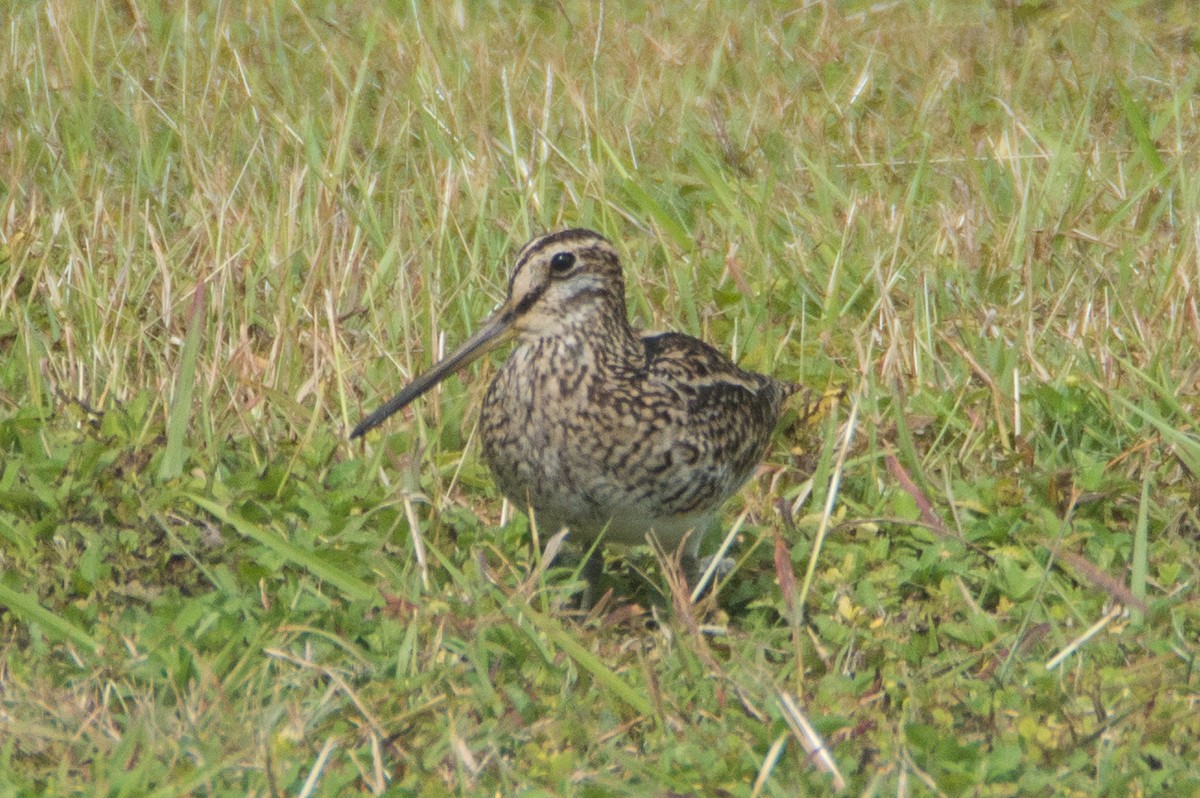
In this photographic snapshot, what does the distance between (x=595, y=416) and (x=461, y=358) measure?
0.39 metres

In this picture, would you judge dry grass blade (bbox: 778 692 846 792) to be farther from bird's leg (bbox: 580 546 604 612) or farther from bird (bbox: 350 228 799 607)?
bird's leg (bbox: 580 546 604 612)

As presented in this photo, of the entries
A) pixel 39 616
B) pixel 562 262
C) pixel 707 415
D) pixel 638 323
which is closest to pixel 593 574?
pixel 707 415

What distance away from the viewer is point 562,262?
4.39 metres

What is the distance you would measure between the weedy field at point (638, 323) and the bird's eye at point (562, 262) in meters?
0.60

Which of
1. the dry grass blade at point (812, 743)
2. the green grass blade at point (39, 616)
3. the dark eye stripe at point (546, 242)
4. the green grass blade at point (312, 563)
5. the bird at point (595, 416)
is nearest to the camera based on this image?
the dry grass blade at point (812, 743)

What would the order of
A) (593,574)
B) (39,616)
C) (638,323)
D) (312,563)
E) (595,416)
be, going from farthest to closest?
1. (638,323)
2. (593,574)
3. (595,416)
4. (312,563)
5. (39,616)

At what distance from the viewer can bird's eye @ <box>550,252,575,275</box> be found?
4375mm

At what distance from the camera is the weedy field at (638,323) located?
3455 millimetres

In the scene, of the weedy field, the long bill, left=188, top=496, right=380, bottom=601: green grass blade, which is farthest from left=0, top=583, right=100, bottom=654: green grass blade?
the long bill

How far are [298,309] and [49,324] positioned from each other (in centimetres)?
73

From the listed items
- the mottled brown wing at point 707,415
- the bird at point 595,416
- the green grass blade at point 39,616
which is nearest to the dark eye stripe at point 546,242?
the bird at point 595,416

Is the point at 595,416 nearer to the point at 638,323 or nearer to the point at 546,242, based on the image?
the point at 546,242

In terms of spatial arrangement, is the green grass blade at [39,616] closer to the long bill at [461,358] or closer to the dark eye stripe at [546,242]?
the long bill at [461,358]

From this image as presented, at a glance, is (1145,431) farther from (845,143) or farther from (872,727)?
(845,143)
